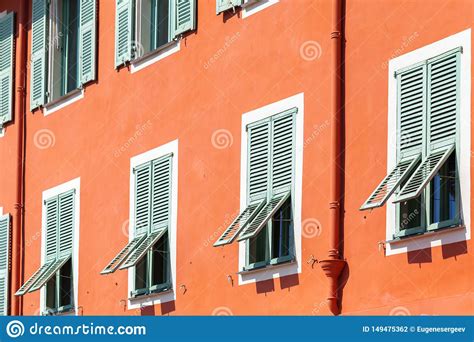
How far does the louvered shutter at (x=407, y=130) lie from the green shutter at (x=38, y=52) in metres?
8.61

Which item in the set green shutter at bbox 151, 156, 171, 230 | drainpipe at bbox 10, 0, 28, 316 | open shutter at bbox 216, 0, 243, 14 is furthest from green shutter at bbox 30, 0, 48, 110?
open shutter at bbox 216, 0, 243, 14

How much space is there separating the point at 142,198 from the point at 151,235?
1.96ft

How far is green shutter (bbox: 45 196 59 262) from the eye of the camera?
74.5ft

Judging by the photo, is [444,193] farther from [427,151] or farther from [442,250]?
[442,250]

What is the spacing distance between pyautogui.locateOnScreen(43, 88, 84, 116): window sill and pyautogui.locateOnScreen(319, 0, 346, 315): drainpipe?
6.38m

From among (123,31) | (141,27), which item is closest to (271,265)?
(141,27)

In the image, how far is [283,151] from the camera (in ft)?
58.4

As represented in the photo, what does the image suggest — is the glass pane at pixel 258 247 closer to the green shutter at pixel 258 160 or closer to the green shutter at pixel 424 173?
the green shutter at pixel 258 160

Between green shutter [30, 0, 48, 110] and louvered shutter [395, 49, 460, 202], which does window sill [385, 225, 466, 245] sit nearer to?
louvered shutter [395, 49, 460, 202]

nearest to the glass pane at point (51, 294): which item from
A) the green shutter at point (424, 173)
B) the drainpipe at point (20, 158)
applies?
the drainpipe at point (20, 158)
